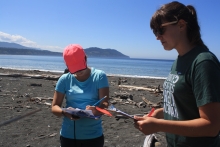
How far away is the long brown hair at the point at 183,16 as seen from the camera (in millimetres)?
1899

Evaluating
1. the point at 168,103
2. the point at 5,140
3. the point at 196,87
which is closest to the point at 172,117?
the point at 168,103

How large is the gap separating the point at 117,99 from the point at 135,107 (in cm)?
132

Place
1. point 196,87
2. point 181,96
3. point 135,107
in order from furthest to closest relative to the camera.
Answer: point 135,107 < point 181,96 < point 196,87

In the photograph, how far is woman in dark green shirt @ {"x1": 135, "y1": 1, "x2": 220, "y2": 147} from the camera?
167cm

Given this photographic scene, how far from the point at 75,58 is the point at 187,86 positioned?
160cm

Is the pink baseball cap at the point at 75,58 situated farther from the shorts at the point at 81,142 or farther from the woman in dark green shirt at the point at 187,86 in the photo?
the woman in dark green shirt at the point at 187,86

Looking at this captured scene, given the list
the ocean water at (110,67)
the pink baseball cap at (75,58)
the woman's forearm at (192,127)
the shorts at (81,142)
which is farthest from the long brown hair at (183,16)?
the ocean water at (110,67)

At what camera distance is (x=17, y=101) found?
10.3 m

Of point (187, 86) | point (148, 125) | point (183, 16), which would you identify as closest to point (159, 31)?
point (183, 16)

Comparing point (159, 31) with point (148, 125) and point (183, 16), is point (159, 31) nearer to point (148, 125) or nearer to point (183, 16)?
point (183, 16)

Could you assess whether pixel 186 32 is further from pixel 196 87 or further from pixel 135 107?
pixel 135 107

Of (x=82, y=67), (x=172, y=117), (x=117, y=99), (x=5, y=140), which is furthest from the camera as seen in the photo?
(x=117, y=99)

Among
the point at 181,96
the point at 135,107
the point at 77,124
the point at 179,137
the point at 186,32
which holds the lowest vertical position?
the point at 135,107

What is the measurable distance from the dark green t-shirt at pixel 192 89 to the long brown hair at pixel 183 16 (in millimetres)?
105
